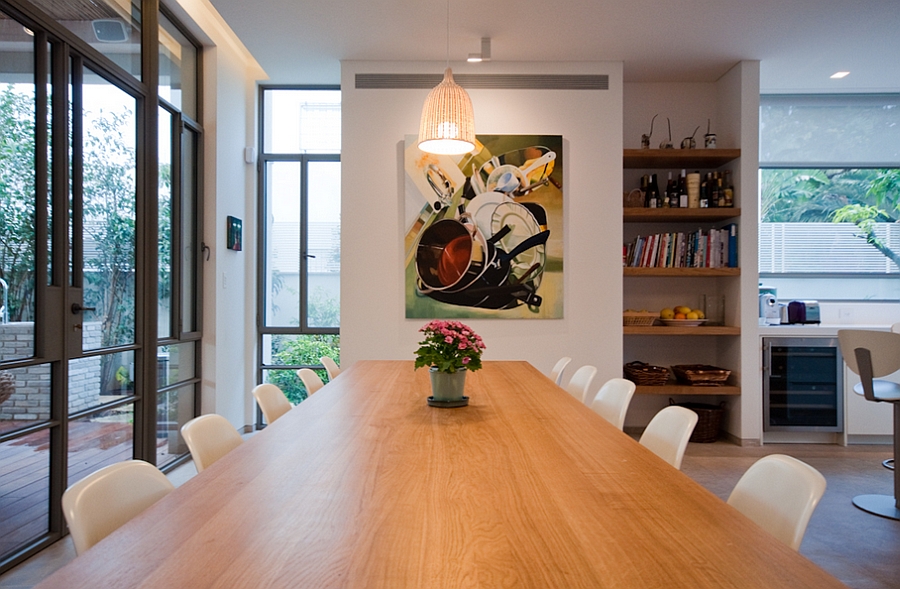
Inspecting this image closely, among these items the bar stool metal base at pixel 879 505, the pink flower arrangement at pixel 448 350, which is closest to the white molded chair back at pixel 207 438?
the pink flower arrangement at pixel 448 350

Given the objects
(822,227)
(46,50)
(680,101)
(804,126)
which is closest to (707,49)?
(680,101)

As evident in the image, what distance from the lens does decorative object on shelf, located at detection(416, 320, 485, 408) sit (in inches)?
96.5

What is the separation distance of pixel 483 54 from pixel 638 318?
2.35 m

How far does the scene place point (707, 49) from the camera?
4902 mm

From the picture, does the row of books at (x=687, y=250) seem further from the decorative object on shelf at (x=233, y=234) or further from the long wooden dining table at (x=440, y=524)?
the long wooden dining table at (x=440, y=524)

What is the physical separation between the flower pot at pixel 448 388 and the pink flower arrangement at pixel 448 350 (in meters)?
0.03

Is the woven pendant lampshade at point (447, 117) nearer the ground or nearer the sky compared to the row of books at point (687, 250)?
nearer the sky

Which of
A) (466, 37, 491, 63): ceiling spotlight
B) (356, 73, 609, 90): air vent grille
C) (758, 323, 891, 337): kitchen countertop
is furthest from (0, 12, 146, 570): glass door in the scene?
(758, 323, 891, 337): kitchen countertop

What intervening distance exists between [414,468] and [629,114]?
4.93m

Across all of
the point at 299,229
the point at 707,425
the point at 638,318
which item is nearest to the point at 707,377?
the point at 707,425

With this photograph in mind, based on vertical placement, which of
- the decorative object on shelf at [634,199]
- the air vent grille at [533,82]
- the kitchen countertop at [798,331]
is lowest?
the kitchen countertop at [798,331]

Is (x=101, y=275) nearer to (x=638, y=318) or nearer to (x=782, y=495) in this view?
(x=782, y=495)

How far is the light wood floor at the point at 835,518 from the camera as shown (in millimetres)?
2844

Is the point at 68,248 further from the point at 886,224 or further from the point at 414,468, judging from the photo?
the point at 886,224
